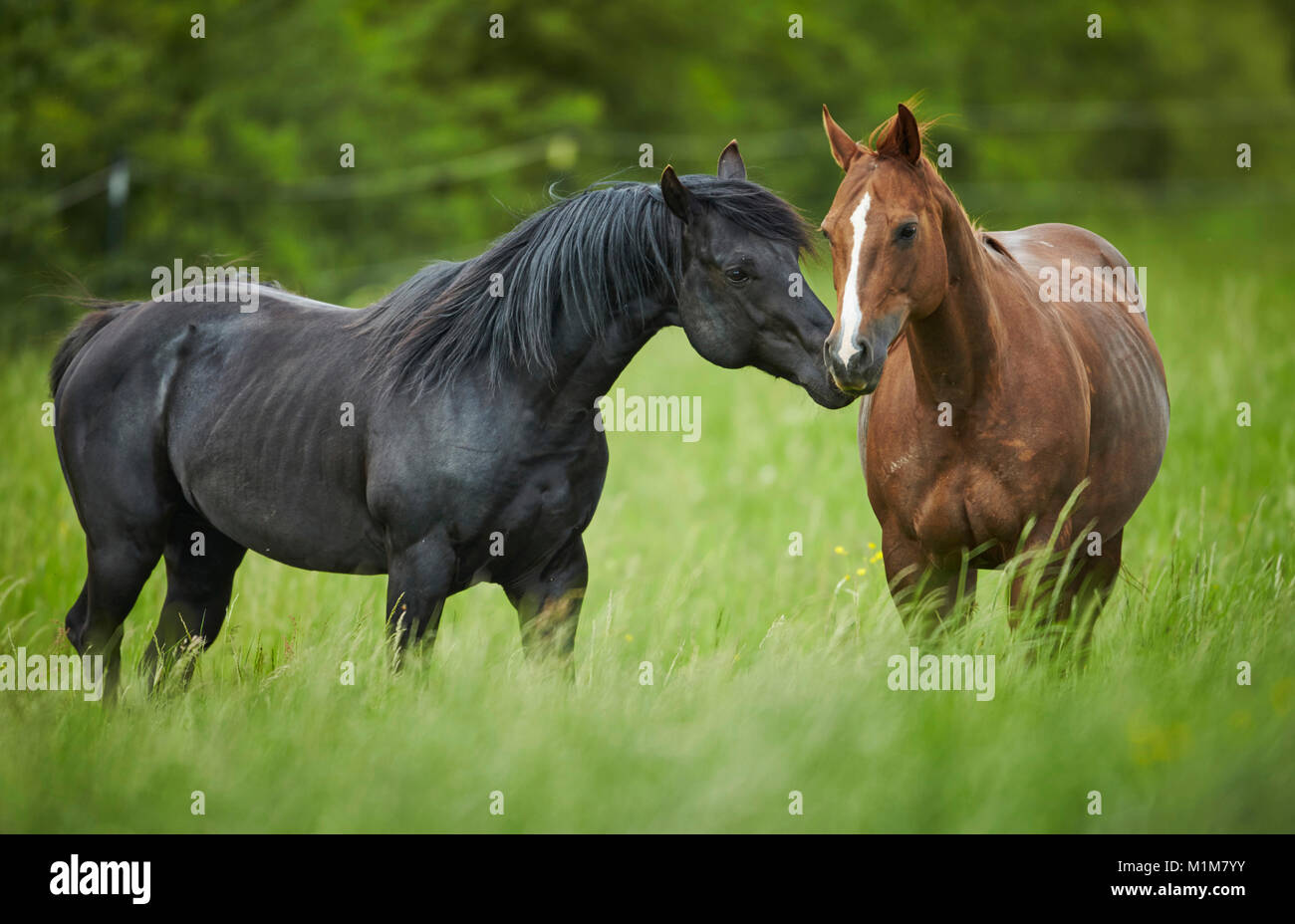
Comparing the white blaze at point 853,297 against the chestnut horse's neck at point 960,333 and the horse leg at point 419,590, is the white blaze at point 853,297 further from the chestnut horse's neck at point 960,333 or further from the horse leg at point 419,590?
the horse leg at point 419,590

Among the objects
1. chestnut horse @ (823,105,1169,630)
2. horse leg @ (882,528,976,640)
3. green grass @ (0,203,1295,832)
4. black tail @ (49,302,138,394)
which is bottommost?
green grass @ (0,203,1295,832)

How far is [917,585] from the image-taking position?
411 centimetres

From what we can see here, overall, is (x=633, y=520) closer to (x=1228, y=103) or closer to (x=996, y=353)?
(x=996, y=353)

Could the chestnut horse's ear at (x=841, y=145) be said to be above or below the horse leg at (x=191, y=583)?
above

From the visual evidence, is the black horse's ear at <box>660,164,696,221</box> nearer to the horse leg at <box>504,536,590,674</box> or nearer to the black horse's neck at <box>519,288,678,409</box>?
the black horse's neck at <box>519,288,678,409</box>

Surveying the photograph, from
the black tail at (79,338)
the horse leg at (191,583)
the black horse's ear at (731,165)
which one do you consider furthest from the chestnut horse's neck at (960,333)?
the black tail at (79,338)

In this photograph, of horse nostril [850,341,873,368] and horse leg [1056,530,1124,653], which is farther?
horse leg [1056,530,1124,653]

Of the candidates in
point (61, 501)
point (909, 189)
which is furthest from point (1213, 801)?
point (61, 501)

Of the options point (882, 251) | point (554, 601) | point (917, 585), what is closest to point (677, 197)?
point (882, 251)

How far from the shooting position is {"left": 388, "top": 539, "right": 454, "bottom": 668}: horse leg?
3838 millimetres

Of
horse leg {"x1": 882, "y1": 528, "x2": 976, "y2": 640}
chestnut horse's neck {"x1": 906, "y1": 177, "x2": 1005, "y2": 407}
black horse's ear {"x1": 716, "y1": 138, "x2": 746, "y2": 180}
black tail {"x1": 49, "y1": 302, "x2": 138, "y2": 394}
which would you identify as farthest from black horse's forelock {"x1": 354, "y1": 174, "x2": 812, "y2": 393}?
black tail {"x1": 49, "y1": 302, "x2": 138, "y2": 394}

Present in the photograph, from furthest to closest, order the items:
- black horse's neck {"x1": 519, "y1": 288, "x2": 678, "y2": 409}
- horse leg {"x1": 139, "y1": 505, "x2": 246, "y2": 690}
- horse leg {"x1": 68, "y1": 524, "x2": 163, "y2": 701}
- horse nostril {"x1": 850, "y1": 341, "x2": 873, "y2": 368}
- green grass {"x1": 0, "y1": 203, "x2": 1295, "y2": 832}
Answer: horse leg {"x1": 139, "y1": 505, "x2": 246, "y2": 690} < horse leg {"x1": 68, "y1": 524, "x2": 163, "y2": 701} < black horse's neck {"x1": 519, "y1": 288, "x2": 678, "y2": 409} < horse nostril {"x1": 850, "y1": 341, "x2": 873, "y2": 368} < green grass {"x1": 0, "y1": 203, "x2": 1295, "y2": 832}

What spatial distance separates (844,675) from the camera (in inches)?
147

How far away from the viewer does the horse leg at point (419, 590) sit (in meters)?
3.84
